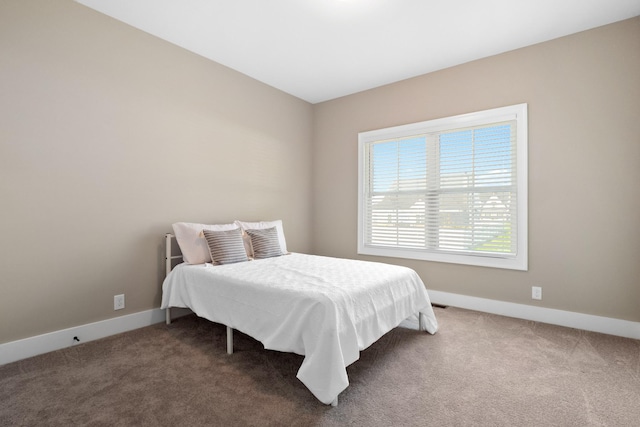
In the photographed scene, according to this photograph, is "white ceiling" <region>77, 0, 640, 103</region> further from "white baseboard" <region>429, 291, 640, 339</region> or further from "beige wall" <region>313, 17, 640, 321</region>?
"white baseboard" <region>429, 291, 640, 339</region>

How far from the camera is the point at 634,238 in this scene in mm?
2701

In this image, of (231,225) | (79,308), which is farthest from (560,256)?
(79,308)

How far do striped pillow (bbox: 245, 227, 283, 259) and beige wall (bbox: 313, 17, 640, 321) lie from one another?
1996 mm

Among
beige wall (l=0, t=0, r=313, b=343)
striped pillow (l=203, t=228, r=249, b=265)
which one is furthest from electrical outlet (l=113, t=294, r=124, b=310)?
striped pillow (l=203, t=228, r=249, b=265)

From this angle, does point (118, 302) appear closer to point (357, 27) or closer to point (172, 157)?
point (172, 157)

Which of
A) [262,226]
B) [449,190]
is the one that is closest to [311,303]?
[262,226]

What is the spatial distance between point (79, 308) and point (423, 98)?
413 centimetres

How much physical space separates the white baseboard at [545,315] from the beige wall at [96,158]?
9.17 feet

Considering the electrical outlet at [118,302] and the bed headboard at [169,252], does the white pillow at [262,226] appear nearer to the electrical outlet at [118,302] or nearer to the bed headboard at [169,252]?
the bed headboard at [169,252]

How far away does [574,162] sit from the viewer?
294 centimetres

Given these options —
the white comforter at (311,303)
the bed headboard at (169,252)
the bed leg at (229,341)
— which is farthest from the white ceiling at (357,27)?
the bed leg at (229,341)

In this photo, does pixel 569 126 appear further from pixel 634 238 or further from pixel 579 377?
pixel 579 377

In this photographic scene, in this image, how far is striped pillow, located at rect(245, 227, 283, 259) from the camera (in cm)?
335

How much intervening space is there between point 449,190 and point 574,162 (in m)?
1.16
